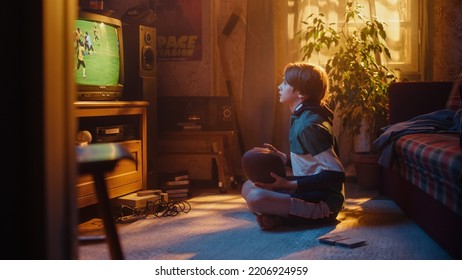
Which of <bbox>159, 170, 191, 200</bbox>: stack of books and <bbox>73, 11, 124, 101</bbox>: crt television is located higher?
<bbox>73, 11, 124, 101</bbox>: crt television

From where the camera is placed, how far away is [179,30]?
4000 mm

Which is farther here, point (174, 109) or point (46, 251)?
point (174, 109)

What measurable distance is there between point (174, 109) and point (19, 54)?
282 centimetres

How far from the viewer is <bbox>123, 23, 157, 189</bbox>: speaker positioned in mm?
3293

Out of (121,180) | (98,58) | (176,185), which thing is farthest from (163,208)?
(98,58)

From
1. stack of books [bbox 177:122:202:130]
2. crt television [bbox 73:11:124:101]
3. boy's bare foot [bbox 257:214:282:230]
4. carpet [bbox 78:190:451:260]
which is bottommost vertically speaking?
carpet [bbox 78:190:451:260]

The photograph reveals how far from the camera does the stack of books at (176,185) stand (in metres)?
3.31

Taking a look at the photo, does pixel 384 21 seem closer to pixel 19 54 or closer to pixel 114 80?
pixel 114 80

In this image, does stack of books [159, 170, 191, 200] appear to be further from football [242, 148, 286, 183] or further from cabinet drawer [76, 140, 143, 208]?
football [242, 148, 286, 183]

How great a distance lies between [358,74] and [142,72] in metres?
1.26

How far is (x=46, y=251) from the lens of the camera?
88cm

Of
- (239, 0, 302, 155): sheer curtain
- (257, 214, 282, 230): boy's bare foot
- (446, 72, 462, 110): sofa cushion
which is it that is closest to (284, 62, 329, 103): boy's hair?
(257, 214, 282, 230): boy's bare foot

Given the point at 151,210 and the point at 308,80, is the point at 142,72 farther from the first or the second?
the point at 308,80
